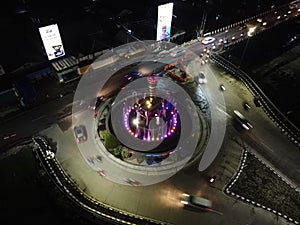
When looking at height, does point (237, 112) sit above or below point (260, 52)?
below

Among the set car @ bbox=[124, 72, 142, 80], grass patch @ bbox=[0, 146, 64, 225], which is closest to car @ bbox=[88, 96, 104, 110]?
car @ bbox=[124, 72, 142, 80]

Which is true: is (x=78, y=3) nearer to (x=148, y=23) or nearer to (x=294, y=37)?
(x=148, y=23)

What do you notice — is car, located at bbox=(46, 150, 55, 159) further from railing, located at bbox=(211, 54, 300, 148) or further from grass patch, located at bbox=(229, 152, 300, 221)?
railing, located at bbox=(211, 54, 300, 148)

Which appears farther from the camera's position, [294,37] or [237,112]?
[294,37]

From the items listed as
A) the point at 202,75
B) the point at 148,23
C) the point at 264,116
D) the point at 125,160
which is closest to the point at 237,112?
the point at 264,116

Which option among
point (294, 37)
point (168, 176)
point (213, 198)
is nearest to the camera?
point (213, 198)

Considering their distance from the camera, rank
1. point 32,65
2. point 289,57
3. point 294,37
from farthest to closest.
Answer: point 294,37 < point 289,57 < point 32,65

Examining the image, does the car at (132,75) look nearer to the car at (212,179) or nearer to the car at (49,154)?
the car at (49,154)

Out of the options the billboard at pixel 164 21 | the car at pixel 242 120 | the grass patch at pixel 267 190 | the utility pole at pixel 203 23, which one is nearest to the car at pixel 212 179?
the grass patch at pixel 267 190
